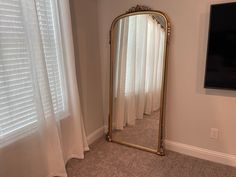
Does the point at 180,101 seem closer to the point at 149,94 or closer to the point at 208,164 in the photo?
the point at 149,94

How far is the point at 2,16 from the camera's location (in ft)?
5.00

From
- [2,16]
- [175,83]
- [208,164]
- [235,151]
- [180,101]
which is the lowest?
[208,164]

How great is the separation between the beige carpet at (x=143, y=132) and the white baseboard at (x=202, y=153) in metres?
0.20

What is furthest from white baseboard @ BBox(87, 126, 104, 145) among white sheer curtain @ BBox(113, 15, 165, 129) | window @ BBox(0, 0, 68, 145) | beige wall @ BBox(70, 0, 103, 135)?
window @ BBox(0, 0, 68, 145)

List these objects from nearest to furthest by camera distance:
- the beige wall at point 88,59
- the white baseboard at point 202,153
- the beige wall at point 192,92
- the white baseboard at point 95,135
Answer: the beige wall at point 192,92, the white baseboard at point 202,153, the beige wall at point 88,59, the white baseboard at point 95,135

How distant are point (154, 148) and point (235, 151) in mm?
860

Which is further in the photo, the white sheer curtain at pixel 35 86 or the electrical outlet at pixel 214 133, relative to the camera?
the electrical outlet at pixel 214 133

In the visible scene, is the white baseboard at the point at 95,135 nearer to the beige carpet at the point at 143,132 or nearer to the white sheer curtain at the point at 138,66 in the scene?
the beige carpet at the point at 143,132

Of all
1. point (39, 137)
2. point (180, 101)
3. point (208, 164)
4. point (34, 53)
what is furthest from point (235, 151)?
point (34, 53)

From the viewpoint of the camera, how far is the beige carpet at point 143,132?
241 centimetres

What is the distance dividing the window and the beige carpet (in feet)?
3.59

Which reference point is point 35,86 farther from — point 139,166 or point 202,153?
point 202,153

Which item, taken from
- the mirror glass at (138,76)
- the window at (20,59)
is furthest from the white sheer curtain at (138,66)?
the window at (20,59)

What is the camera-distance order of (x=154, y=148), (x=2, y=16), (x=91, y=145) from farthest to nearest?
(x=91, y=145) → (x=154, y=148) → (x=2, y=16)
